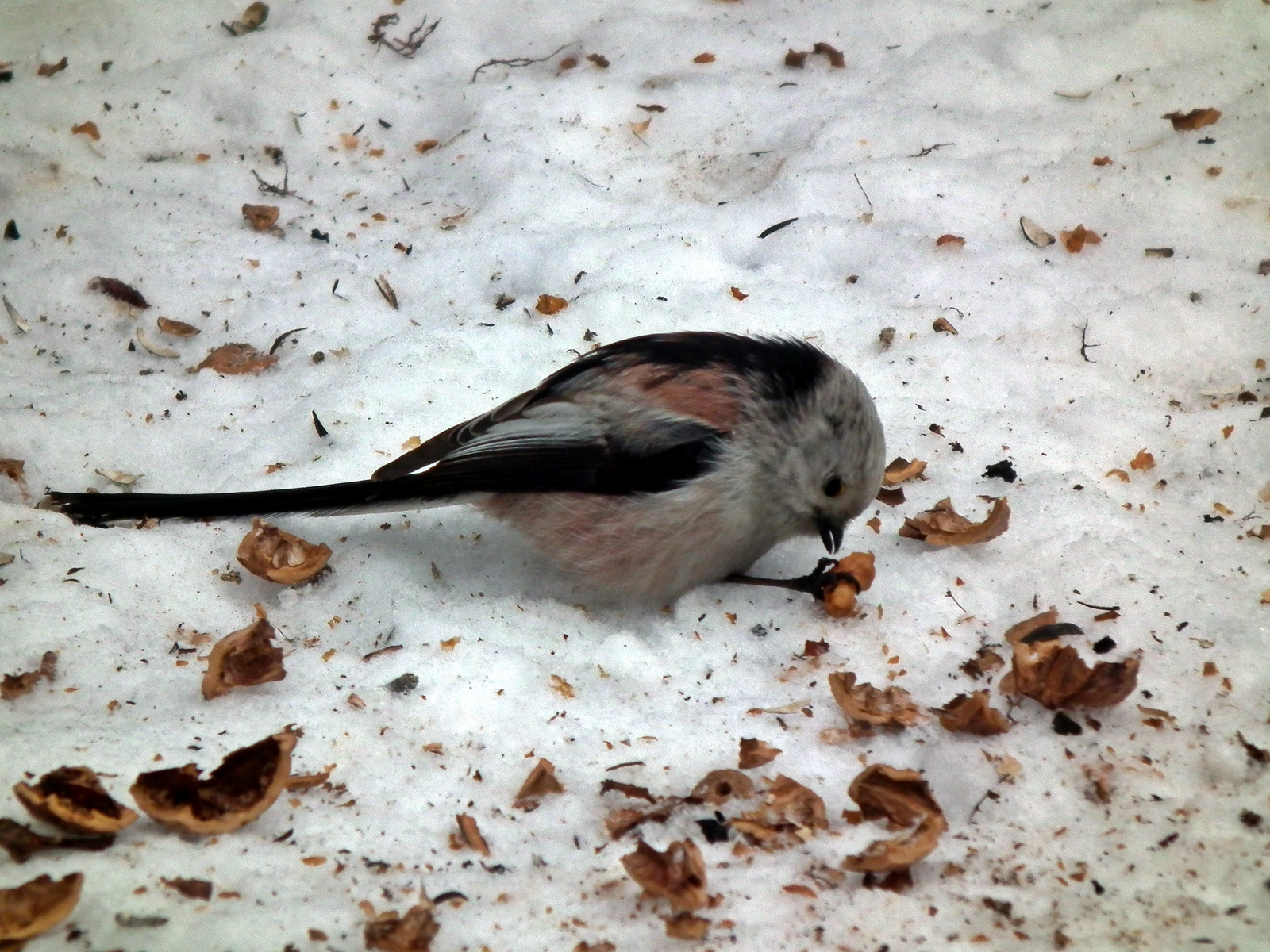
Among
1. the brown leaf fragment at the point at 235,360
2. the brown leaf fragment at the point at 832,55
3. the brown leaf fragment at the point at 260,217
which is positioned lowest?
the brown leaf fragment at the point at 235,360

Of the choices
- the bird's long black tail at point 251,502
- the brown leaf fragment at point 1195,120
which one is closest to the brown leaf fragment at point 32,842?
the bird's long black tail at point 251,502

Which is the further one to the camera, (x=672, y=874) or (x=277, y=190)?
(x=277, y=190)

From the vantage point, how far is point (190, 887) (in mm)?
1835

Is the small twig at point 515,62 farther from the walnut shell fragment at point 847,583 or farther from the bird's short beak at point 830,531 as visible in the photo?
the walnut shell fragment at point 847,583

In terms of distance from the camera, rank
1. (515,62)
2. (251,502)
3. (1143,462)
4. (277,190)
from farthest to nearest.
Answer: (515,62) → (277,190) → (1143,462) → (251,502)

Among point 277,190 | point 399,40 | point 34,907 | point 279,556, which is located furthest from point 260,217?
point 34,907

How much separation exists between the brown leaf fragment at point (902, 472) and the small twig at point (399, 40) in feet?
9.35

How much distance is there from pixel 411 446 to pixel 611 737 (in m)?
1.28

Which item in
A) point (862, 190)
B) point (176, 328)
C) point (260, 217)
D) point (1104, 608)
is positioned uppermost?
point (862, 190)

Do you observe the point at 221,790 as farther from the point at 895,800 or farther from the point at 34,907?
the point at 895,800

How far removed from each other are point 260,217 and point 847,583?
2619 millimetres

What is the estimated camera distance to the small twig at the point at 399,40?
15.1 ft

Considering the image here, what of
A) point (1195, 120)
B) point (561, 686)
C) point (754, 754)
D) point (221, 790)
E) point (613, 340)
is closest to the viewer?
point (221, 790)

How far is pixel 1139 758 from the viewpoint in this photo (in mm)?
2197
